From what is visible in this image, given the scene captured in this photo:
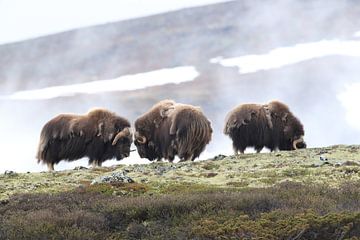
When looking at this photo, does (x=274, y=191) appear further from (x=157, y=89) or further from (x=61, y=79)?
(x=61, y=79)

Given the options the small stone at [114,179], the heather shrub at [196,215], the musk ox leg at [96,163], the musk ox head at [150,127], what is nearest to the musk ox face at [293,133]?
the musk ox head at [150,127]

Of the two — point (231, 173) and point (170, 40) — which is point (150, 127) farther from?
point (170, 40)

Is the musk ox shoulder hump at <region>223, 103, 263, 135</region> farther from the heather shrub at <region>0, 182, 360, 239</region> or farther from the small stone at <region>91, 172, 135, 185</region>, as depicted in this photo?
the heather shrub at <region>0, 182, 360, 239</region>

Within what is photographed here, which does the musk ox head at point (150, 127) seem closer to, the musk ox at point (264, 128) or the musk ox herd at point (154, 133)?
the musk ox herd at point (154, 133)

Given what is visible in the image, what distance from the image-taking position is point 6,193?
9.27m

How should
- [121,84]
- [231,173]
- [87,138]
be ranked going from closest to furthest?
[231,173] < [87,138] < [121,84]

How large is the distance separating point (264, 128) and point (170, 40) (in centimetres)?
6361

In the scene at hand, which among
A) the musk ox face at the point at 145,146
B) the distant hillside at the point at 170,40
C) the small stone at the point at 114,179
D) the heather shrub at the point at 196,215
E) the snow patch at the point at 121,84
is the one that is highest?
the distant hillside at the point at 170,40

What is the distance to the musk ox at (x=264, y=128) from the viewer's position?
47.0 ft

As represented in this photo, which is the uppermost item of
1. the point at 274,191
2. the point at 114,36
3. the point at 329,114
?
the point at 114,36

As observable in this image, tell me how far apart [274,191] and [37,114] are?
46973 mm

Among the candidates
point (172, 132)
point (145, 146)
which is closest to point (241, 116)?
point (172, 132)

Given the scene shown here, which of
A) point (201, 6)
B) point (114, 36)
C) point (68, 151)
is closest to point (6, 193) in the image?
point (68, 151)

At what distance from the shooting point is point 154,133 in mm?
13938
